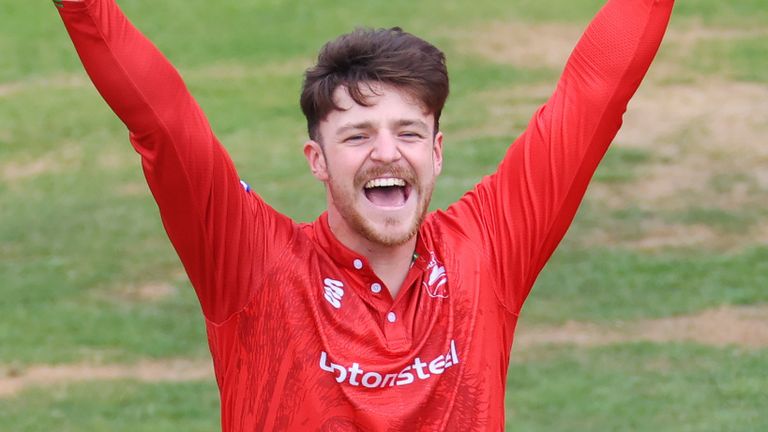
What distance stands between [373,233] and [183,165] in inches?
21.5

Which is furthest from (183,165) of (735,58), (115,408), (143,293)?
(735,58)

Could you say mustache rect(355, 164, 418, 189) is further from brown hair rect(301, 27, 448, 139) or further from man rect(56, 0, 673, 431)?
brown hair rect(301, 27, 448, 139)

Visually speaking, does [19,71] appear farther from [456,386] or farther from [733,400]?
[456,386]

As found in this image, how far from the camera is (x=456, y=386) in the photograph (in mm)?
3680

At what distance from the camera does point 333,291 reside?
147 inches

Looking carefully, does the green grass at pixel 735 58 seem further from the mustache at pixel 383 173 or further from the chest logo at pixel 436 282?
the mustache at pixel 383 173

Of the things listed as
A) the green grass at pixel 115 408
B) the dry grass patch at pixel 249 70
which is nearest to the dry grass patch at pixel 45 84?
the dry grass patch at pixel 249 70

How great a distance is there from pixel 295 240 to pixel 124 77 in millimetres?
694

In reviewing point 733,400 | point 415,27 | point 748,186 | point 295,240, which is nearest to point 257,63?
point 415,27

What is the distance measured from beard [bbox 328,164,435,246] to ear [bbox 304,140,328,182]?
7cm

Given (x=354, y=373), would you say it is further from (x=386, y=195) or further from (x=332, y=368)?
(x=386, y=195)

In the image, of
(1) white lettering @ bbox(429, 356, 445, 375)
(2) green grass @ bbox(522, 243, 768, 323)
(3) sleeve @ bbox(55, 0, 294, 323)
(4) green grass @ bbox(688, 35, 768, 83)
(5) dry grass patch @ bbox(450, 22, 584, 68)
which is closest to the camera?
(3) sleeve @ bbox(55, 0, 294, 323)

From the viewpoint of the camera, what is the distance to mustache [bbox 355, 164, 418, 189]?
3678 millimetres

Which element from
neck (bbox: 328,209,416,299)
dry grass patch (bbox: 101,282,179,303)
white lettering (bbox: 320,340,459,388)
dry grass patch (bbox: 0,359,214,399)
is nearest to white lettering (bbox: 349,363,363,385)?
white lettering (bbox: 320,340,459,388)
